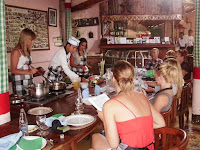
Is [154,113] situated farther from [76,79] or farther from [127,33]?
[127,33]

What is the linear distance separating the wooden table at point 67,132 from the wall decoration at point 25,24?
3.33 meters

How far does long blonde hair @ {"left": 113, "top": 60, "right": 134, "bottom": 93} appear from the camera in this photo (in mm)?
1926

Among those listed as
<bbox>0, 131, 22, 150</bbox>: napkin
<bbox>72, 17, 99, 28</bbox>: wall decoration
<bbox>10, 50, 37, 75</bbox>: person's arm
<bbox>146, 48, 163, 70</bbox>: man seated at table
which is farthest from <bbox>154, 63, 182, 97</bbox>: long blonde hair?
<bbox>72, 17, 99, 28</bbox>: wall decoration

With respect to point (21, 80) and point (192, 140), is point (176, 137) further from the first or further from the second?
point (21, 80)

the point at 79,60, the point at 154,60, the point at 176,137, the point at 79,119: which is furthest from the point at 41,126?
the point at 154,60

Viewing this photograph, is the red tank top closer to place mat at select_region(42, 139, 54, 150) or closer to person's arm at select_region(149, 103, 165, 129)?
person's arm at select_region(149, 103, 165, 129)

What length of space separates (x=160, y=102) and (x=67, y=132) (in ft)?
3.63

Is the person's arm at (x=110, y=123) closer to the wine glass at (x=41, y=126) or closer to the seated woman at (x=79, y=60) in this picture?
the wine glass at (x=41, y=126)

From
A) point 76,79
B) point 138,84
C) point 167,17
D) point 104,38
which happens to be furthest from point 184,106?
point 167,17

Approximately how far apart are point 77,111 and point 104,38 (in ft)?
22.4

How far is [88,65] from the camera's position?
6.70m

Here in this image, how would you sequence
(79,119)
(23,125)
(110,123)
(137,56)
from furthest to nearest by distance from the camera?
(137,56) < (79,119) < (23,125) < (110,123)

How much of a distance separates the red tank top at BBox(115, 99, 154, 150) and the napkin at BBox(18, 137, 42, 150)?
0.62 m

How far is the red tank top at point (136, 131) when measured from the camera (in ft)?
5.93
